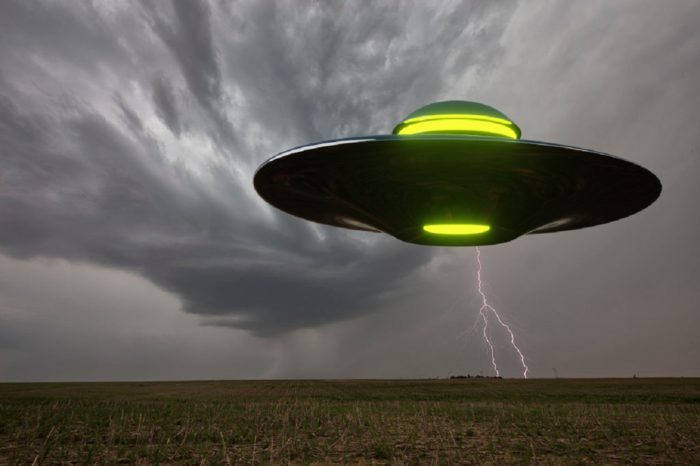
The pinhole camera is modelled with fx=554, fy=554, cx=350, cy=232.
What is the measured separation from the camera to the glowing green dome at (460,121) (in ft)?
65.9

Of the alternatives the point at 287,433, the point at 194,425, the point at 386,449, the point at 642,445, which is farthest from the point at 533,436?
the point at 194,425

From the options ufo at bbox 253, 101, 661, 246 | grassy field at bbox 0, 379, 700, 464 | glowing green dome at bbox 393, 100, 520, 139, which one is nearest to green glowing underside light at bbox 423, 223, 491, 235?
ufo at bbox 253, 101, 661, 246

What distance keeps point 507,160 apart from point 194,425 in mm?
13688

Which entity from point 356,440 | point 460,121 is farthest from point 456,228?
point 356,440

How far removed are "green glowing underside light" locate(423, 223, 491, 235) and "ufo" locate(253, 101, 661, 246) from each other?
4 centimetres

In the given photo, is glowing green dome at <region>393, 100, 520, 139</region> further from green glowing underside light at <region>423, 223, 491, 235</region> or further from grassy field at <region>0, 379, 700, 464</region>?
grassy field at <region>0, 379, 700, 464</region>

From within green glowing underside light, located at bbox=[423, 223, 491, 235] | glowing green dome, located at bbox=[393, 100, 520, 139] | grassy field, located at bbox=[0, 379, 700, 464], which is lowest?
grassy field, located at bbox=[0, 379, 700, 464]

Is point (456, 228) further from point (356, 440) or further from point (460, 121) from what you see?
point (356, 440)

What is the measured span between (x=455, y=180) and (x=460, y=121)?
114 inches

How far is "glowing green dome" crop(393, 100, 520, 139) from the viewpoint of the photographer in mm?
20078

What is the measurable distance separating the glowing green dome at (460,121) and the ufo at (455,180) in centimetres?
4

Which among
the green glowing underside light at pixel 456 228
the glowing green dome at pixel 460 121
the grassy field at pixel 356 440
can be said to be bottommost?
the grassy field at pixel 356 440

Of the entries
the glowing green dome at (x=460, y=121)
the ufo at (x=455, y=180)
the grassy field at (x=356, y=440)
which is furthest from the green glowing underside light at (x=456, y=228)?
the grassy field at (x=356, y=440)

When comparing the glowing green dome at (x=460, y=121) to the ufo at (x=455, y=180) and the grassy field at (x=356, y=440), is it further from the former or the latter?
the grassy field at (x=356, y=440)
